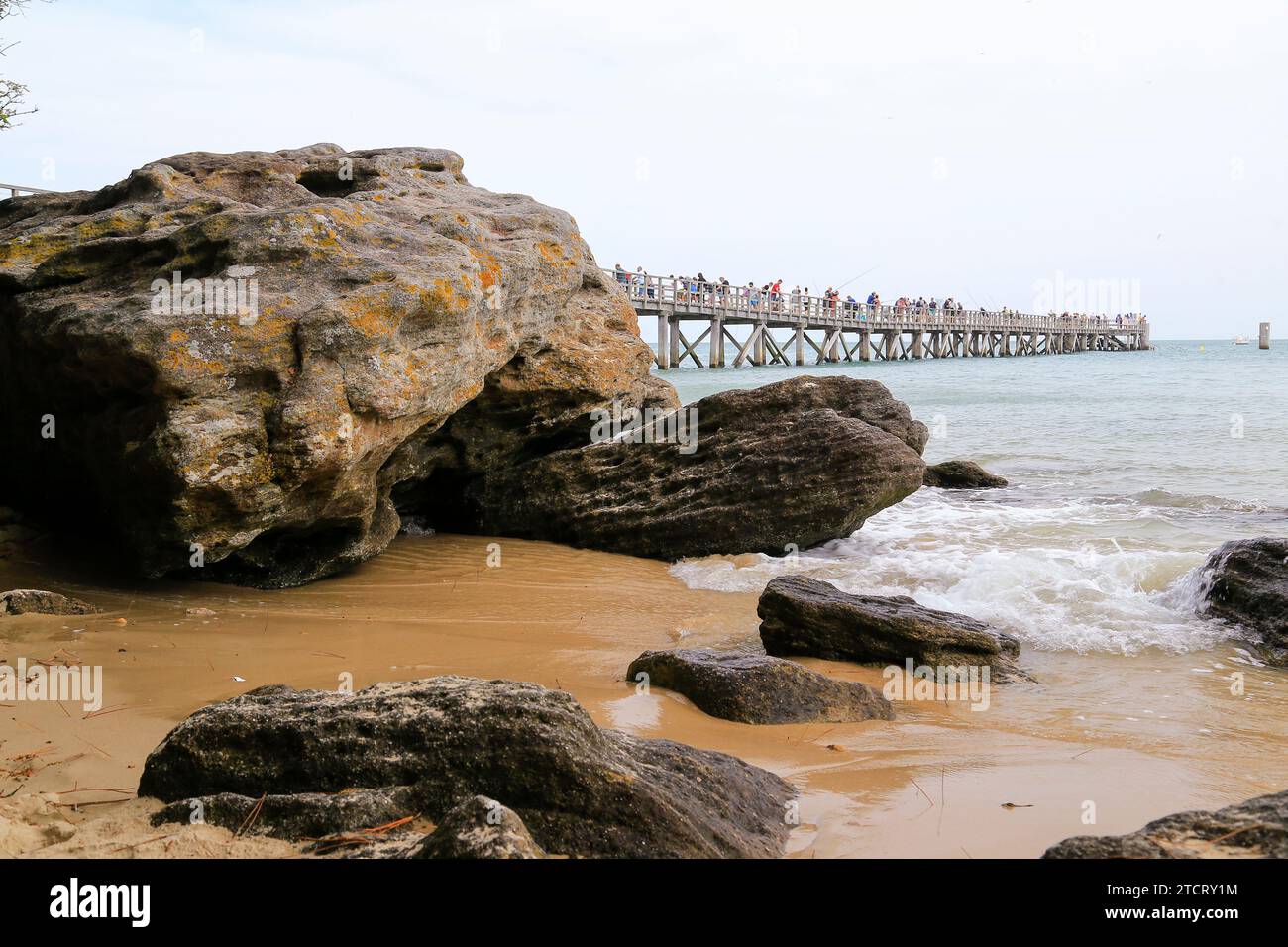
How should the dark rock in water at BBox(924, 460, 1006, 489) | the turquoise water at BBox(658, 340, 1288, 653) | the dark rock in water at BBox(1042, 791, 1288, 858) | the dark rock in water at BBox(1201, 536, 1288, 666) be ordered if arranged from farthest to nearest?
the dark rock in water at BBox(924, 460, 1006, 489), the turquoise water at BBox(658, 340, 1288, 653), the dark rock in water at BBox(1201, 536, 1288, 666), the dark rock in water at BBox(1042, 791, 1288, 858)

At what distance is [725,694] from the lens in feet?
16.6

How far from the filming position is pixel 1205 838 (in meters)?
2.65

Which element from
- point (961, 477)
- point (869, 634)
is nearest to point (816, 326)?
point (961, 477)

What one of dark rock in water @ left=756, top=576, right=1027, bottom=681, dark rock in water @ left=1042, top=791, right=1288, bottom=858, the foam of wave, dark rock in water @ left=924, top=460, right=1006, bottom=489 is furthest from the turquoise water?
dark rock in water @ left=1042, top=791, right=1288, bottom=858

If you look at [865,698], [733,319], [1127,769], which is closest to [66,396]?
[865,698]

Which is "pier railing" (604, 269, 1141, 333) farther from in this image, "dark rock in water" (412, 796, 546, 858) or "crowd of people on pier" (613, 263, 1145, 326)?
"dark rock in water" (412, 796, 546, 858)

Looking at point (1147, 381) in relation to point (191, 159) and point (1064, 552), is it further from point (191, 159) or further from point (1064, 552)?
point (191, 159)

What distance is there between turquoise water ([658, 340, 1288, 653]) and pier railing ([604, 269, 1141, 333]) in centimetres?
796

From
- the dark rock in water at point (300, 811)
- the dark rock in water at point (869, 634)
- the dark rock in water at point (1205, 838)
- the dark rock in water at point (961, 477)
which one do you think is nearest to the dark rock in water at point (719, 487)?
the dark rock in water at point (869, 634)

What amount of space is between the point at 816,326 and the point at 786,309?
149 inches

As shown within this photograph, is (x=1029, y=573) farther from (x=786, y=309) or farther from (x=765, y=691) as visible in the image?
(x=786, y=309)

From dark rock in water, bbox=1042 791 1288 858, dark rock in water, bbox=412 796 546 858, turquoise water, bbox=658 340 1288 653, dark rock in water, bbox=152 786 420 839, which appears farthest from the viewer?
turquoise water, bbox=658 340 1288 653

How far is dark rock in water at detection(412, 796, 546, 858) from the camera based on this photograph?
7.59 ft

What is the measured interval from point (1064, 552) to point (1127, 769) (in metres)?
5.92
